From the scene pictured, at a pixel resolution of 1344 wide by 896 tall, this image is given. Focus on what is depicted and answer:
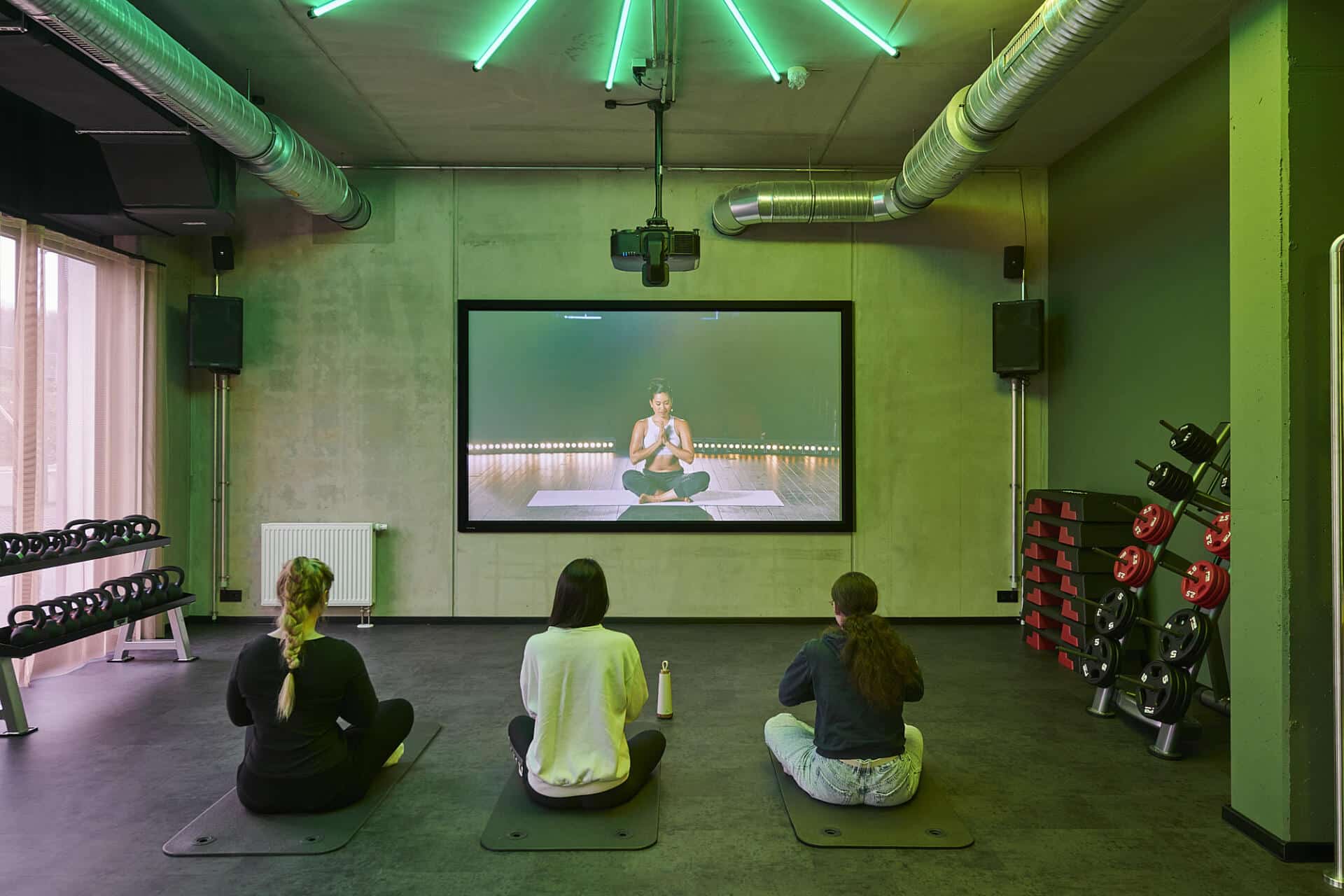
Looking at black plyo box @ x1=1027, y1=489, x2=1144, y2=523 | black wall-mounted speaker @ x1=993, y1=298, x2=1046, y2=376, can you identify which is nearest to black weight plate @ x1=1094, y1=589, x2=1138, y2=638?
black plyo box @ x1=1027, y1=489, x2=1144, y2=523

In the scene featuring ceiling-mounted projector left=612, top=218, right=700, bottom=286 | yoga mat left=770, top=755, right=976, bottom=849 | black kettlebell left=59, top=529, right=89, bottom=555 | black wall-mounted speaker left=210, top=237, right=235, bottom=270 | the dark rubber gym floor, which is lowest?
the dark rubber gym floor

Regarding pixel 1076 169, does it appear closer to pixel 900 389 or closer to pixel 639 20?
pixel 900 389

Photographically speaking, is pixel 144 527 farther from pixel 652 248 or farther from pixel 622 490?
pixel 652 248

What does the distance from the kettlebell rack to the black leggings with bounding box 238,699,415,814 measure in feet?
5.62

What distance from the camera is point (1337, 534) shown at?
2537 millimetres

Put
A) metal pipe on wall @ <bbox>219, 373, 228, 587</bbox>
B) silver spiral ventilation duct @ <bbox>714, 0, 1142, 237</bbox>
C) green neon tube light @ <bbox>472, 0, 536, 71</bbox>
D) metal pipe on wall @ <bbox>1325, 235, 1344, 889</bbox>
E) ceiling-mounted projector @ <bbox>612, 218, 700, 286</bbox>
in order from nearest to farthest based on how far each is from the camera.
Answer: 1. metal pipe on wall @ <bbox>1325, 235, 1344, 889</bbox>
2. silver spiral ventilation duct @ <bbox>714, 0, 1142, 237</bbox>
3. green neon tube light @ <bbox>472, 0, 536, 71</bbox>
4. ceiling-mounted projector @ <bbox>612, 218, 700, 286</bbox>
5. metal pipe on wall @ <bbox>219, 373, 228, 587</bbox>

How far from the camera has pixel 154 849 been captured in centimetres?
268

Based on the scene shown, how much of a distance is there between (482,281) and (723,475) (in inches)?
93.1

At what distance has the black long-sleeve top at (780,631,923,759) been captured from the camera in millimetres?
2805

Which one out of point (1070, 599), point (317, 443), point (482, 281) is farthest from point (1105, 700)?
point (317, 443)

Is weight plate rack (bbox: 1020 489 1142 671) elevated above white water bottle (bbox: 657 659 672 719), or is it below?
above

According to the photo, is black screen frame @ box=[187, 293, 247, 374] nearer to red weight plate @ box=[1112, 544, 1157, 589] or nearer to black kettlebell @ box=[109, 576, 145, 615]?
black kettlebell @ box=[109, 576, 145, 615]

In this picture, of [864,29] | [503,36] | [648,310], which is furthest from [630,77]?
[648,310]

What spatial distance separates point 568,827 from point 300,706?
1.01 m
